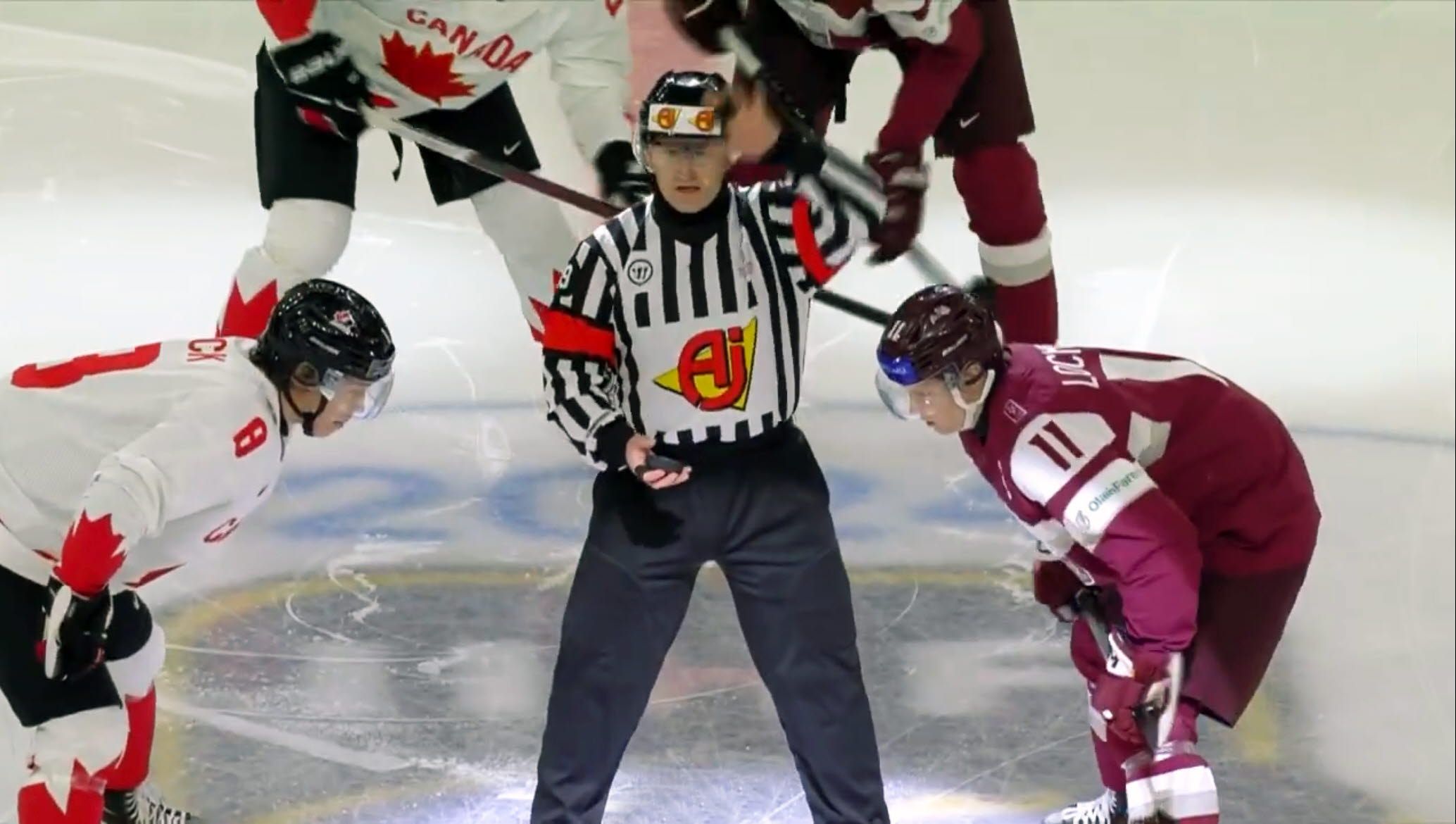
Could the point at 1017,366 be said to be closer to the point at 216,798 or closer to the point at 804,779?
the point at 804,779

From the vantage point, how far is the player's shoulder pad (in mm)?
1874

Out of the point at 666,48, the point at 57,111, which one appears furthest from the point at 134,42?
the point at 666,48

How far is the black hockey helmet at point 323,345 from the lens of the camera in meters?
1.95

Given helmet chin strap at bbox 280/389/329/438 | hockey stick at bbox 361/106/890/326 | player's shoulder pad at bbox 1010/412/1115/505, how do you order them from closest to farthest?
player's shoulder pad at bbox 1010/412/1115/505 < helmet chin strap at bbox 280/389/329/438 < hockey stick at bbox 361/106/890/326

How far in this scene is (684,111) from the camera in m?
1.90

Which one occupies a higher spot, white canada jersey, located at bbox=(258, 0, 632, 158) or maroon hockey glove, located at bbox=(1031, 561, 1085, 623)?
white canada jersey, located at bbox=(258, 0, 632, 158)

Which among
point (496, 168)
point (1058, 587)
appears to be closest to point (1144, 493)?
point (1058, 587)

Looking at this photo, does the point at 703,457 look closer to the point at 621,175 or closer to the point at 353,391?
the point at 353,391

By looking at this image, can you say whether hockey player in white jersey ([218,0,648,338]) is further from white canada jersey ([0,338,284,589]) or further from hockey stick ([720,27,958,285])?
white canada jersey ([0,338,284,589])

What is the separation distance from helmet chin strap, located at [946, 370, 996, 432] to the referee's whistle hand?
324 mm

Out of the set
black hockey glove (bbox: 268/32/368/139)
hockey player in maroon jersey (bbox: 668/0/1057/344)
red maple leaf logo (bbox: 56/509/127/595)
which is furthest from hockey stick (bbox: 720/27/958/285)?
red maple leaf logo (bbox: 56/509/127/595)

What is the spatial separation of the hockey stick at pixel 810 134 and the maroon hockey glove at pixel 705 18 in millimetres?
19

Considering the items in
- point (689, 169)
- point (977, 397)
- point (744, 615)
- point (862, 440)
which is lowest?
point (862, 440)

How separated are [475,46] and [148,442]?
97 cm
